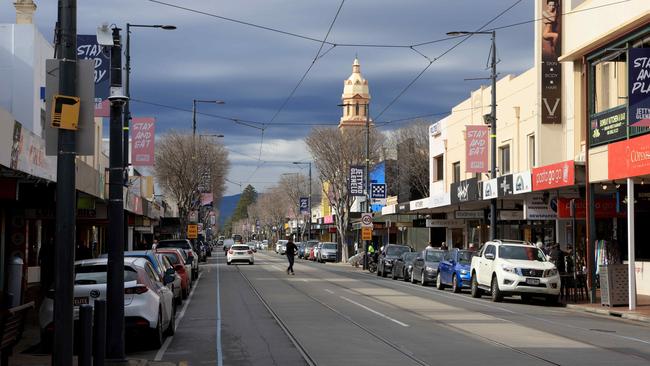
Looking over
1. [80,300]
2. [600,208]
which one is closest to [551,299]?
[600,208]

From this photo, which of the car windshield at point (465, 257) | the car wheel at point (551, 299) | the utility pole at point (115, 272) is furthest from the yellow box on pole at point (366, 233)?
the utility pole at point (115, 272)

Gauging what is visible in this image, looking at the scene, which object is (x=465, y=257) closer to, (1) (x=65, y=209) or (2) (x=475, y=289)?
(2) (x=475, y=289)

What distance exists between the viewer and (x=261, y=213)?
162125 millimetres

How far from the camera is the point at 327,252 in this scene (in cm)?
6906

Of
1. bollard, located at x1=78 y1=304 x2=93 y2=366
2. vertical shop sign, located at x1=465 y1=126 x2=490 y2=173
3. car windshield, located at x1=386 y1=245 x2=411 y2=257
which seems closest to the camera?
bollard, located at x1=78 y1=304 x2=93 y2=366

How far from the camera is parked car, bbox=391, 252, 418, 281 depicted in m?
38.1

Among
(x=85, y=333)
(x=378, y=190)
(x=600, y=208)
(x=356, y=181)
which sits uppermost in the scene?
(x=356, y=181)

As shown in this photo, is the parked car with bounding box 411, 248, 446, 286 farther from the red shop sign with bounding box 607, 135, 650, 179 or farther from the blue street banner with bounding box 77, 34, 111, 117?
the blue street banner with bounding box 77, 34, 111, 117

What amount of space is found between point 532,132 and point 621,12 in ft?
35.8

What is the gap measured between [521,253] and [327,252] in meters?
43.5

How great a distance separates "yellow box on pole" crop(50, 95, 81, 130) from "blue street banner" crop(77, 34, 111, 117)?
36.8ft

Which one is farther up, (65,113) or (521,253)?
(65,113)

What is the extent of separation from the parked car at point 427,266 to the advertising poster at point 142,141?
12.2 meters

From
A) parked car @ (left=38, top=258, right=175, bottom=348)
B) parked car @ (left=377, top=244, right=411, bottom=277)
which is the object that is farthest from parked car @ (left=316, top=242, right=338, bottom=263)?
parked car @ (left=38, top=258, right=175, bottom=348)
